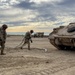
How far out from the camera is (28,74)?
1019cm

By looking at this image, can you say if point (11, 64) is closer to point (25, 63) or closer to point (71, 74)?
point (25, 63)

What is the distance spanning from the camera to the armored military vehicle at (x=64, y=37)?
722 inches

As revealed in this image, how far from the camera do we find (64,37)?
61.5ft

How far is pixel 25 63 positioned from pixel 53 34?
7670mm

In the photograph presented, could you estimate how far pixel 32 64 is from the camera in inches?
504

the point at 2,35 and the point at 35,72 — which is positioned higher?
the point at 2,35

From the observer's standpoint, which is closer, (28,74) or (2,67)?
(28,74)

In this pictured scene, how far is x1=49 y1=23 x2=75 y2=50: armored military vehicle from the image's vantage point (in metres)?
18.3

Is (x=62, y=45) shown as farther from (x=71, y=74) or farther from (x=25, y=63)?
(x=71, y=74)

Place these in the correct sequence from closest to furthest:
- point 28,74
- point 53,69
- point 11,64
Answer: point 28,74, point 53,69, point 11,64

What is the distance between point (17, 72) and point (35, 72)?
648 mm

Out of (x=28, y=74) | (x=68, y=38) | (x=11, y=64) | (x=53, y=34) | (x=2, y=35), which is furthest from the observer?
(x=53, y=34)

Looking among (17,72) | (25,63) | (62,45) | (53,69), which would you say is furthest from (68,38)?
(17,72)

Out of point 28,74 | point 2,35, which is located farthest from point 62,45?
point 28,74
